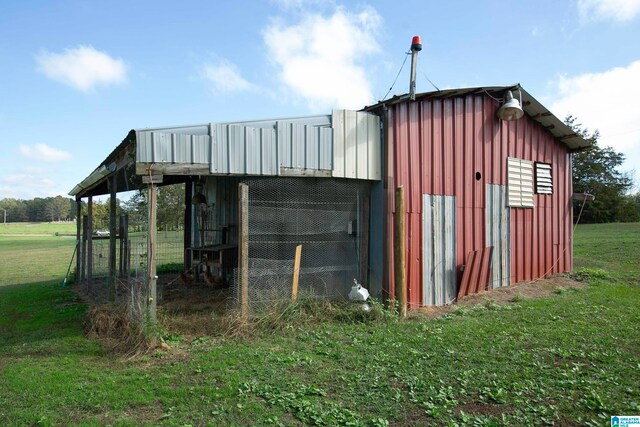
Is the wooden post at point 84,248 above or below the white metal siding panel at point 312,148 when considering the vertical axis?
below

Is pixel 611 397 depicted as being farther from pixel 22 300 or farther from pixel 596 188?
pixel 596 188

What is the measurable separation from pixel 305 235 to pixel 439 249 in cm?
276

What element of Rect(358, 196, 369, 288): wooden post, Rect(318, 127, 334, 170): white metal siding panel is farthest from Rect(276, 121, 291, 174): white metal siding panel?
Rect(358, 196, 369, 288): wooden post

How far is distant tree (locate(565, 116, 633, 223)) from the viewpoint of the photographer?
41188mm

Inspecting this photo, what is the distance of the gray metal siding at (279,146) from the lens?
19.7ft

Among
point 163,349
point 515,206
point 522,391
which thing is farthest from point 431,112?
point 163,349

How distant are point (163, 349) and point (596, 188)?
46.3 meters

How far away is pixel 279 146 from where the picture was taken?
6.71 m

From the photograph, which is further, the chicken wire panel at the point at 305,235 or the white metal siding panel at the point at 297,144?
the white metal siding panel at the point at 297,144

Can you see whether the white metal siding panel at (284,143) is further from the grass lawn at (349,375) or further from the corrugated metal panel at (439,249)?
the corrugated metal panel at (439,249)

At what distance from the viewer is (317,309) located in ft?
22.2

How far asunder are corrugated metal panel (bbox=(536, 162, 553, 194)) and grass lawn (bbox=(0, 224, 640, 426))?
426 centimetres

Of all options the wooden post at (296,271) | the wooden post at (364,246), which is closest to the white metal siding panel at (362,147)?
the wooden post at (364,246)

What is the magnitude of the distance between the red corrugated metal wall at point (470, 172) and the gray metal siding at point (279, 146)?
43cm
